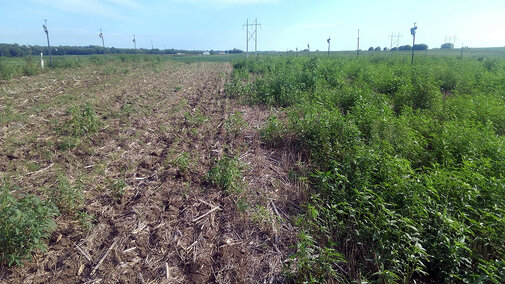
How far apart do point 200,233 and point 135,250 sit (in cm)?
88

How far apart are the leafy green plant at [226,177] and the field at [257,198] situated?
1.1 inches

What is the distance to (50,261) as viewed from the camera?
3543 millimetres

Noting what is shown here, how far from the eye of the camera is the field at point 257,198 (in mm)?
3264

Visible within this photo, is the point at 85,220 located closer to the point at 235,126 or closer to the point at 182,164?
the point at 182,164

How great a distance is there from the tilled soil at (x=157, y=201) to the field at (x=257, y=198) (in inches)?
1.0

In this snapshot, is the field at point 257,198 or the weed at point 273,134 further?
the weed at point 273,134

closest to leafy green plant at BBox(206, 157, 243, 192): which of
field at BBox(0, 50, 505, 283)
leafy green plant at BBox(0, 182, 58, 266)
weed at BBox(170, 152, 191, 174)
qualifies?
field at BBox(0, 50, 505, 283)

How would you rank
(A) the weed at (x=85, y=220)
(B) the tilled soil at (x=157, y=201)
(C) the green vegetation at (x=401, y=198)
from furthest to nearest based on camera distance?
(A) the weed at (x=85, y=220), (B) the tilled soil at (x=157, y=201), (C) the green vegetation at (x=401, y=198)

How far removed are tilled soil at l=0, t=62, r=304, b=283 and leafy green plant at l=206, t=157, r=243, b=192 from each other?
112 mm

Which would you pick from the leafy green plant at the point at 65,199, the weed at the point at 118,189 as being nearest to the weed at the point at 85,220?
the leafy green plant at the point at 65,199

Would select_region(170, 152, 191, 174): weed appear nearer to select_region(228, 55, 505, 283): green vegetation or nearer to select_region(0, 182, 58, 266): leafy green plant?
select_region(228, 55, 505, 283): green vegetation

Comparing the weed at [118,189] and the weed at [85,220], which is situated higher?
the weed at [118,189]

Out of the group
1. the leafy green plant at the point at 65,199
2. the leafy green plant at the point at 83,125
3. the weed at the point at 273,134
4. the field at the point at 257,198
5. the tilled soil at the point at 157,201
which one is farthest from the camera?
the leafy green plant at the point at 83,125

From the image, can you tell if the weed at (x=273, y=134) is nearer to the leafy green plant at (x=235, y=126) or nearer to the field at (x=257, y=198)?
the field at (x=257, y=198)
